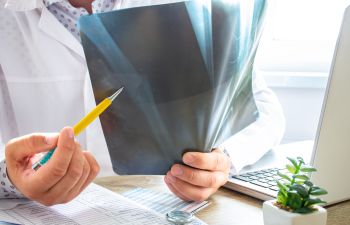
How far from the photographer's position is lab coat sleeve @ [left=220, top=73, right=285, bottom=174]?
0.73 metres

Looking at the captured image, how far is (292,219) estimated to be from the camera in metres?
0.39

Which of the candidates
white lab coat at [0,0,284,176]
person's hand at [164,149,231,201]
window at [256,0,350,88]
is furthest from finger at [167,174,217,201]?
window at [256,0,350,88]

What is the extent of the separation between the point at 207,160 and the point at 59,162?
22 centimetres

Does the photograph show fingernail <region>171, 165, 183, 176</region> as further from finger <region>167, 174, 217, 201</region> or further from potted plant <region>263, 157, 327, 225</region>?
potted plant <region>263, 157, 327, 225</region>

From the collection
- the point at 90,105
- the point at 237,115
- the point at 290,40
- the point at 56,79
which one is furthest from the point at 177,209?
the point at 290,40

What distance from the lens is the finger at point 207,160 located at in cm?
54

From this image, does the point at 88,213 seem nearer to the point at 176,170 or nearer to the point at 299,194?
the point at 176,170

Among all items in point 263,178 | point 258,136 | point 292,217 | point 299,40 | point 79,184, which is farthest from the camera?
point 299,40

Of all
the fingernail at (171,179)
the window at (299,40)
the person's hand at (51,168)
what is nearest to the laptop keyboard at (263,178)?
the fingernail at (171,179)

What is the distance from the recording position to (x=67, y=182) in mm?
492

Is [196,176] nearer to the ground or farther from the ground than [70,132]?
nearer to the ground

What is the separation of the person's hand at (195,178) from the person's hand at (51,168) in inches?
5.0

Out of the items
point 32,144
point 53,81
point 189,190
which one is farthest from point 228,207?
point 53,81

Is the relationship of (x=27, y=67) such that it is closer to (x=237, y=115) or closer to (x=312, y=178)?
(x=237, y=115)
